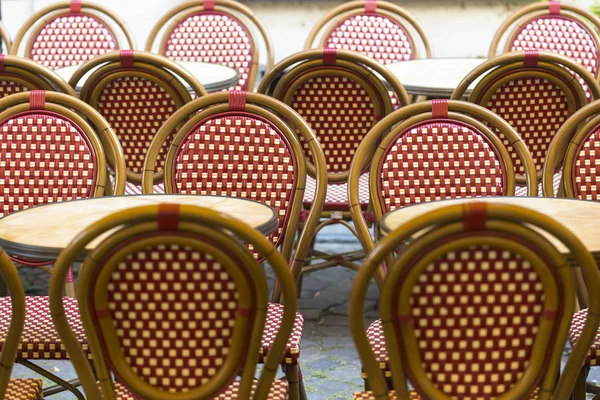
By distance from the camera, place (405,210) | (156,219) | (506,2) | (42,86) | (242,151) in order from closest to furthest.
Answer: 1. (156,219)
2. (405,210)
3. (242,151)
4. (42,86)
5. (506,2)

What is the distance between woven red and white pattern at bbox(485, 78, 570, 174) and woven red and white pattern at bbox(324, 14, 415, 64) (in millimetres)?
1545

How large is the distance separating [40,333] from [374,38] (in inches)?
113

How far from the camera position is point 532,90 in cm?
353

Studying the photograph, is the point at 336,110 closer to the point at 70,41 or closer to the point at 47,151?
the point at 47,151

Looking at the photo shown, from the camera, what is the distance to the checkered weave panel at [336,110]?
11.9 ft

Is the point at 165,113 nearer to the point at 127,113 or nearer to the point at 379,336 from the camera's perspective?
the point at 127,113

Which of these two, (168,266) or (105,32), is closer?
(168,266)

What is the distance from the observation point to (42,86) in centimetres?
356

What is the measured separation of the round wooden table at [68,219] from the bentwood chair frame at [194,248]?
0.73 feet

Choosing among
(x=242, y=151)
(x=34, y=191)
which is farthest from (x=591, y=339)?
(x=34, y=191)

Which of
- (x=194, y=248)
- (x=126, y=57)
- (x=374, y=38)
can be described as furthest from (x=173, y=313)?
(x=374, y=38)

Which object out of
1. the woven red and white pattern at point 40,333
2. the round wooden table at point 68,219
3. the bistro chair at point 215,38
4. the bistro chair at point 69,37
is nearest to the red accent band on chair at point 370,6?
the bistro chair at point 215,38

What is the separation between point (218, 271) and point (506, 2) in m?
5.35

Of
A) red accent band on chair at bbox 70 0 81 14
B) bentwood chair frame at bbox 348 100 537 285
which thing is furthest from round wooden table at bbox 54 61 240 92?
bentwood chair frame at bbox 348 100 537 285
